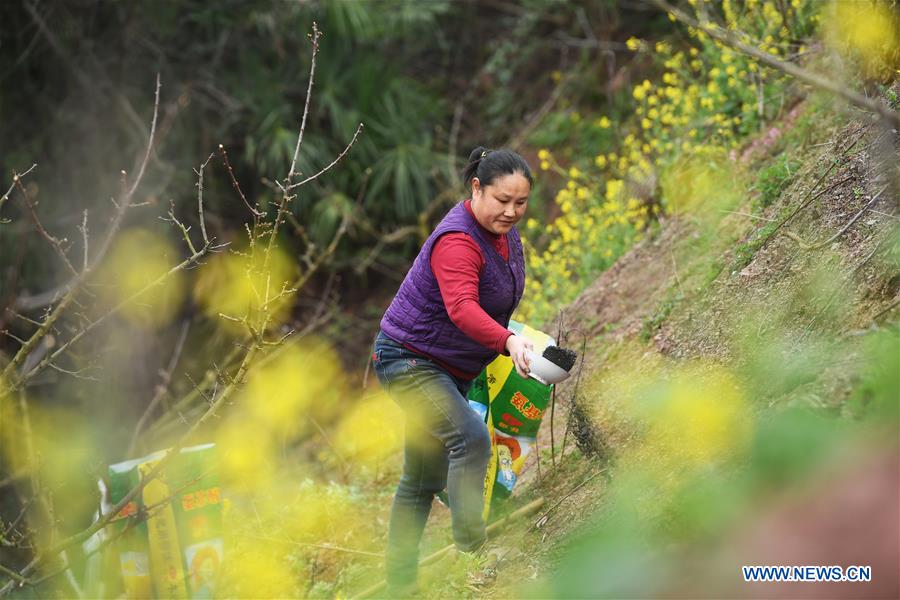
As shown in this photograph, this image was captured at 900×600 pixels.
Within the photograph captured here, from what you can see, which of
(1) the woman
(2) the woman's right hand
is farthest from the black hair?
(2) the woman's right hand

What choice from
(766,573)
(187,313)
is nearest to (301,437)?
(187,313)

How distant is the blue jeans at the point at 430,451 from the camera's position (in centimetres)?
289

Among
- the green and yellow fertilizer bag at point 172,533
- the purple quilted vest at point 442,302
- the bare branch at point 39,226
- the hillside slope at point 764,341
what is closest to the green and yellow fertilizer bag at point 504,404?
the hillside slope at point 764,341

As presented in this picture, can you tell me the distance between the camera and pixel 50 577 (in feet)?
11.4

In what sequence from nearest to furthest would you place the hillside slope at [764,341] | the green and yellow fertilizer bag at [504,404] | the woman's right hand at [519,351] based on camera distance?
the hillside slope at [764,341] → the woman's right hand at [519,351] → the green and yellow fertilizer bag at [504,404]

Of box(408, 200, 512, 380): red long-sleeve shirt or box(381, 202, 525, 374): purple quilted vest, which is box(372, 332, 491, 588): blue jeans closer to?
box(381, 202, 525, 374): purple quilted vest

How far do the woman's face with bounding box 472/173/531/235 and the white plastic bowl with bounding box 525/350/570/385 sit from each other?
46cm

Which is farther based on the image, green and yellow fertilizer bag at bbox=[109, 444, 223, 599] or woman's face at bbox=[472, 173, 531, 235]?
green and yellow fertilizer bag at bbox=[109, 444, 223, 599]

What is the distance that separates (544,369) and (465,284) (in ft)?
1.17

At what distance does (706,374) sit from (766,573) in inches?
52.5

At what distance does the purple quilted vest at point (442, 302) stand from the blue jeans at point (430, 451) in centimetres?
6

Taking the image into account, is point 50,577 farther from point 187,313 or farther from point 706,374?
point 187,313

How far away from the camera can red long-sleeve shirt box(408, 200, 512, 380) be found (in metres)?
2.66

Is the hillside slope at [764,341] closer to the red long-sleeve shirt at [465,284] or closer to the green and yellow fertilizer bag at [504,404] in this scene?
the green and yellow fertilizer bag at [504,404]
